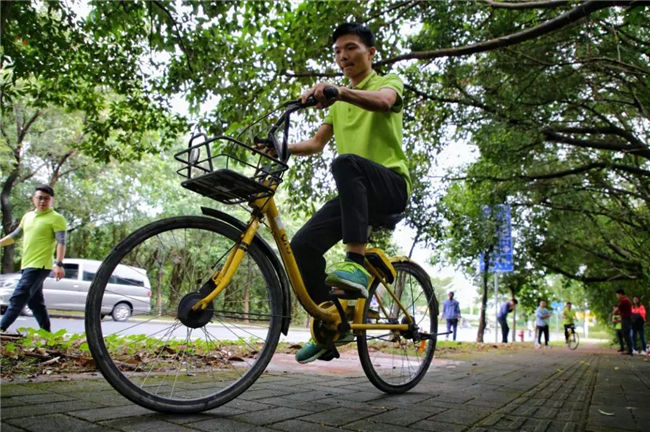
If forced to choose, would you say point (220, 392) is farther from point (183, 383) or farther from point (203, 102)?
point (203, 102)

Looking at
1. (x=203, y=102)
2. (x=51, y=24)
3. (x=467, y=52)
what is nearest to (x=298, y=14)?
(x=203, y=102)

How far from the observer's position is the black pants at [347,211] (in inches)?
106

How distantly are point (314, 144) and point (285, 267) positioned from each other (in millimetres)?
998

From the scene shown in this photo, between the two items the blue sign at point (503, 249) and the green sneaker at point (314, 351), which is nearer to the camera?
the green sneaker at point (314, 351)

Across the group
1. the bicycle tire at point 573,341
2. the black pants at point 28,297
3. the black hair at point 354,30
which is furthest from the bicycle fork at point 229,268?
the bicycle tire at point 573,341

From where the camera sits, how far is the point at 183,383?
2734 millimetres

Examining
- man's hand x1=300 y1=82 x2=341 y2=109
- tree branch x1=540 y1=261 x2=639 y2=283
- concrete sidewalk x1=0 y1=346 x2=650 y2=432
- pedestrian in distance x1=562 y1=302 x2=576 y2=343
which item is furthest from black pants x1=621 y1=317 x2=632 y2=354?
man's hand x1=300 y1=82 x2=341 y2=109

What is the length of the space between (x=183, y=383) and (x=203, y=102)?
536 centimetres

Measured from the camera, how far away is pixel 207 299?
2.31m

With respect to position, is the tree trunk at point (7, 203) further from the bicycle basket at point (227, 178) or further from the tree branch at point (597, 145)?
the bicycle basket at point (227, 178)

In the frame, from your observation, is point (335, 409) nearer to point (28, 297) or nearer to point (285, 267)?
point (285, 267)

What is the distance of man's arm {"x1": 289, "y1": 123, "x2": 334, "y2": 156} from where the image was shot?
3.12m

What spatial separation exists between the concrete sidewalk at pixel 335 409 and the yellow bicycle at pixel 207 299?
0.60 feet

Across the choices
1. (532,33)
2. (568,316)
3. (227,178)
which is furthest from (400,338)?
(568,316)
